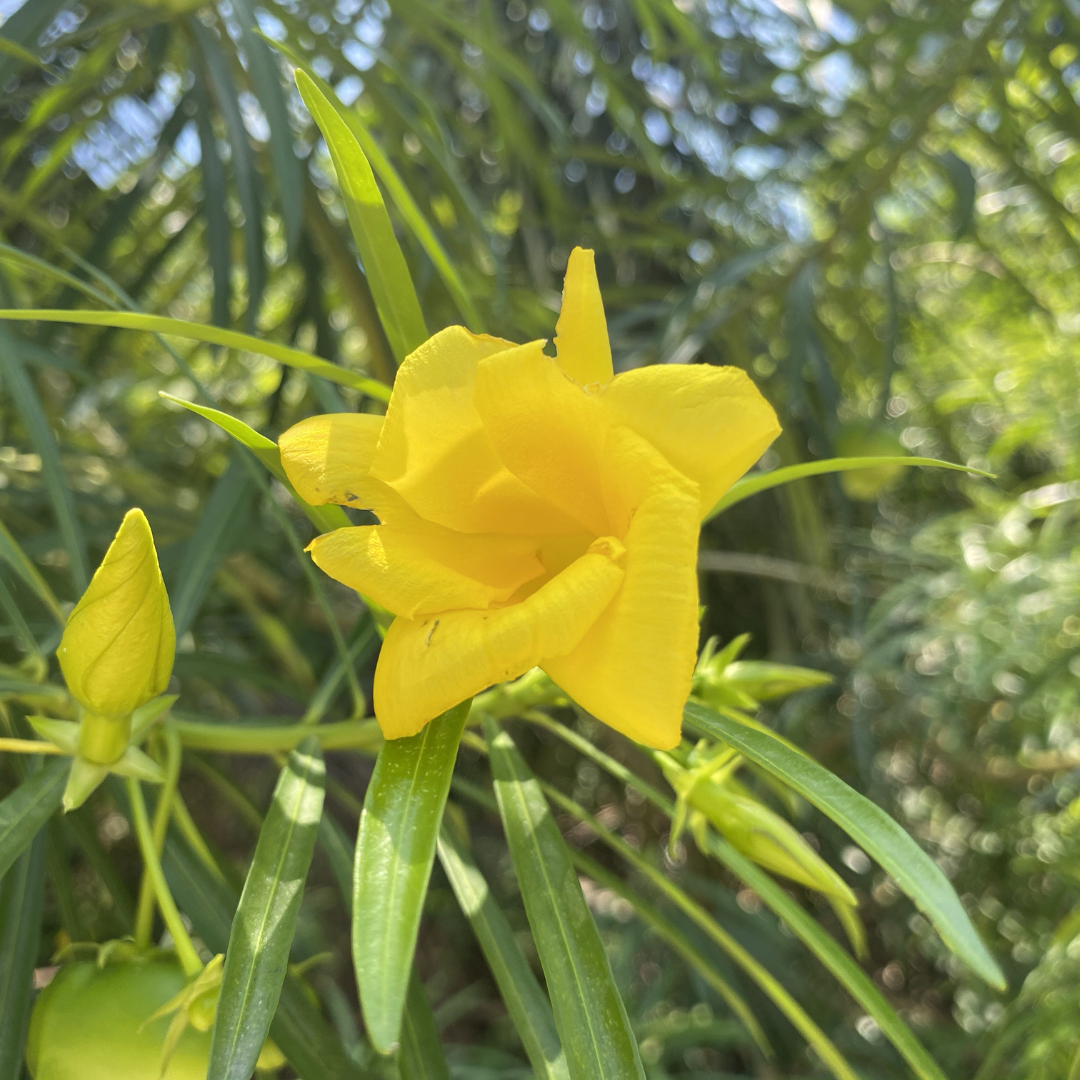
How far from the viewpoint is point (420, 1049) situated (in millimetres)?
468

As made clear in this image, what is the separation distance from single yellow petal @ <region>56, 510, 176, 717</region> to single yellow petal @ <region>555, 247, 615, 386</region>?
0.19 metres

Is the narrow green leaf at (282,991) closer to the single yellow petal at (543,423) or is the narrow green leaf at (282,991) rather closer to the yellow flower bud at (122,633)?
the yellow flower bud at (122,633)

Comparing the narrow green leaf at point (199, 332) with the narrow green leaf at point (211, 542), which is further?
the narrow green leaf at point (211, 542)

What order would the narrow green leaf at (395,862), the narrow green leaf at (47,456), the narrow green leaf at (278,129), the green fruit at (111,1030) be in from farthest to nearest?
the narrow green leaf at (278,129)
the narrow green leaf at (47,456)
the green fruit at (111,1030)
the narrow green leaf at (395,862)

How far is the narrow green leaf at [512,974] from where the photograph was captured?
0.40m

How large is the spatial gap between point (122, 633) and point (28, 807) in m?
0.11

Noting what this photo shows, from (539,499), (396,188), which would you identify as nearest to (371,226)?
(396,188)

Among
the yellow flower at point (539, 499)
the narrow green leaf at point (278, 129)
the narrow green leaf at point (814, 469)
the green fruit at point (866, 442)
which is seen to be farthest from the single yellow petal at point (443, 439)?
the green fruit at point (866, 442)

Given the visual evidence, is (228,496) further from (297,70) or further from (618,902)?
(618,902)

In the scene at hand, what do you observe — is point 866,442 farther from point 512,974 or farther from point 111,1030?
point 111,1030

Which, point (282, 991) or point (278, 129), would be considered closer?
point (282, 991)

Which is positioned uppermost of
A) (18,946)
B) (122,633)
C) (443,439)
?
(443,439)

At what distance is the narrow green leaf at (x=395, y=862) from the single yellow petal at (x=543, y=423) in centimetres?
11

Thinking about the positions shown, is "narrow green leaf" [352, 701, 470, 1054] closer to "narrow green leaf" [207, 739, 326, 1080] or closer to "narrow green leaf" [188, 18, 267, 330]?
"narrow green leaf" [207, 739, 326, 1080]
